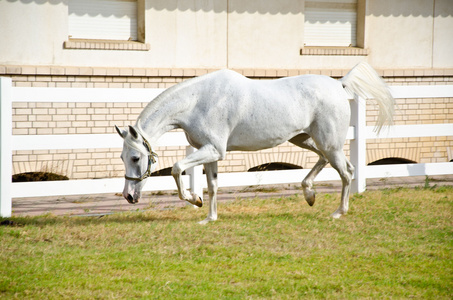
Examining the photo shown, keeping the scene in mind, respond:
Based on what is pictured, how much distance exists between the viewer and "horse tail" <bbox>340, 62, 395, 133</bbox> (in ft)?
26.7

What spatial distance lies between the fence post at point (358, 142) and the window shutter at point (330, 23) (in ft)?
9.22

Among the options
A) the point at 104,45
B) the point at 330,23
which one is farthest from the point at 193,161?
the point at 330,23

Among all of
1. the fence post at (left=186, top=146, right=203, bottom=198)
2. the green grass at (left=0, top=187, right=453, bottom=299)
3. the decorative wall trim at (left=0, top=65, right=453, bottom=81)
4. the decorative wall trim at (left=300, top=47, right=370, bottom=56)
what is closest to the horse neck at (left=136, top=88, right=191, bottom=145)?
the green grass at (left=0, top=187, right=453, bottom=299)

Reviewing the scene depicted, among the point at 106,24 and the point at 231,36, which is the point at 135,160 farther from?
the point at 231,36

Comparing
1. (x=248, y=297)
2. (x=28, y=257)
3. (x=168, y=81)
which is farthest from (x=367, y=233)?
(x=168, y=81)

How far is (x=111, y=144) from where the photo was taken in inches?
330

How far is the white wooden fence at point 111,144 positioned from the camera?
26.0 ft

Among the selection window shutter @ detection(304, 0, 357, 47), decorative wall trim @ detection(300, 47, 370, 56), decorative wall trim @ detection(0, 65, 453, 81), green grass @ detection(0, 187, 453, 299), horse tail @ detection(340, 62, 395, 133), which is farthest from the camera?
window shutter @ detection(304, 0, 357, 47)

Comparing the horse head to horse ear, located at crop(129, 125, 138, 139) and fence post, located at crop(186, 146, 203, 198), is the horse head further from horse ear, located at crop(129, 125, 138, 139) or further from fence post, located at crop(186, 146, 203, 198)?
fence post, located at crop(186, 146, 203, 198)

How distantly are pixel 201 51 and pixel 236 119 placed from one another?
407 cm

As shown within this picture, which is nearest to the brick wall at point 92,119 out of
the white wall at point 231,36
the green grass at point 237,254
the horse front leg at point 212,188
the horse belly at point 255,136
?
the white wall at point 231,36

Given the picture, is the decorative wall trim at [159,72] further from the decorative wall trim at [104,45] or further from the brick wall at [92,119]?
the decorative wall trim at [104,45]

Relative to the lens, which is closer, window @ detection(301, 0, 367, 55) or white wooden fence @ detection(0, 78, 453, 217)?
white wooden fence @ detection(0, 78, 453, 217)

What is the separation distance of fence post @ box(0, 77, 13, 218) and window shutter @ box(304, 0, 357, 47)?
232 inches
